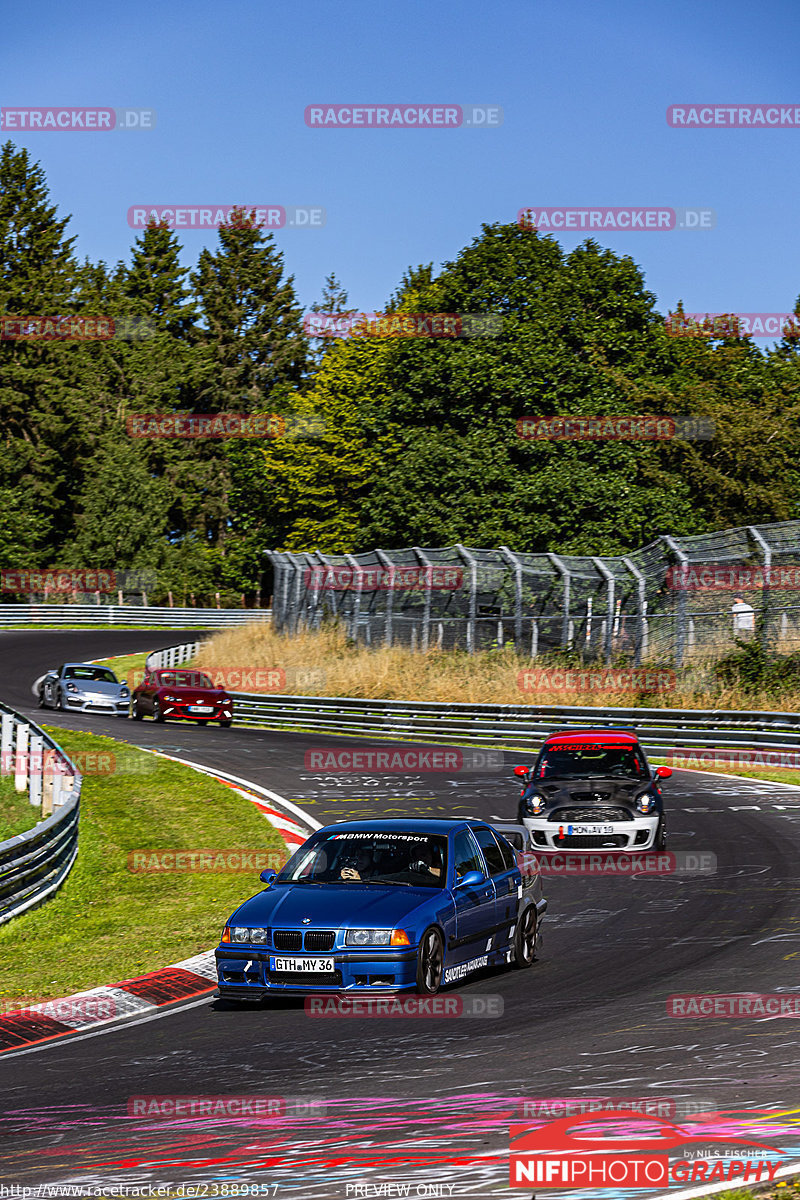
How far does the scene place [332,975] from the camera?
9727 mm

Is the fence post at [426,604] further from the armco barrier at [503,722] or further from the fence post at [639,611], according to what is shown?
the fence post at [639,611]

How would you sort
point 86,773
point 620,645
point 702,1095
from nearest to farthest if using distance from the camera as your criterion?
point 702,1095 → point 86,773 → point 620,645

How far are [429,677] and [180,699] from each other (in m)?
5.99

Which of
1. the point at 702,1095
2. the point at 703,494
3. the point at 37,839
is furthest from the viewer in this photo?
the point at 703,494

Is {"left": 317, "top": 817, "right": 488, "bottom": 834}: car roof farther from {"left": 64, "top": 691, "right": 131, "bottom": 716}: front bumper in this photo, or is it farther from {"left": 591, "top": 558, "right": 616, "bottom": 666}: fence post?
{"left": 64, "top": 691, "right": 131, "bottom": 716}: front bumper

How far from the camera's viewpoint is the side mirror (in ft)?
34.9

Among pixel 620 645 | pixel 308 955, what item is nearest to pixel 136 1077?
pixel 308 955

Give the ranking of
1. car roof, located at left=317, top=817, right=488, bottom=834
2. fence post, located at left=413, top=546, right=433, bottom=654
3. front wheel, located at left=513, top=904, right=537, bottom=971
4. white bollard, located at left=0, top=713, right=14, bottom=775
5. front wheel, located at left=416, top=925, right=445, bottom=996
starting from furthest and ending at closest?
fence post, located at left=413, top=546, right=433, bottom=654, white bollard, located at left=0, top=713, right=14, bottom=775, front wheel, located at left=513, top=904, right=537, bottom=971, car roof, located at left=317, top=817, right=488, bottom=834, front wheel, located at left=416, top=925, right=445, bottom=996

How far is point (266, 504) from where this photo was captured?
3177 inches

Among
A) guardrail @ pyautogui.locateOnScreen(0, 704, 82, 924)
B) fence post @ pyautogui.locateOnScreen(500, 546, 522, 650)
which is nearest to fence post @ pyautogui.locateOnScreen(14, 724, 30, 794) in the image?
guardrail @ pyautogui.locateOnScreen(0, 704, 82, 924)

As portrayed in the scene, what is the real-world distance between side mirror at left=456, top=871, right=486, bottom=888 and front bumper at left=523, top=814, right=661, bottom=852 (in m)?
5.73

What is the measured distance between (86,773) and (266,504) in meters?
55.8

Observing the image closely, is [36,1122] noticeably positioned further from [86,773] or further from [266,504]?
[266,504]

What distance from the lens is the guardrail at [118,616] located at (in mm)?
67688
